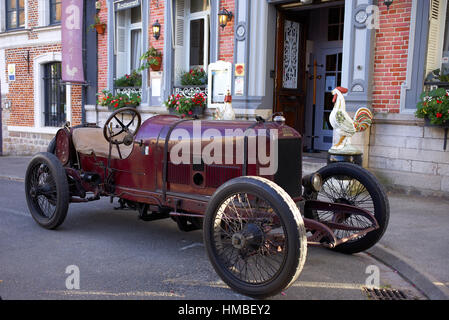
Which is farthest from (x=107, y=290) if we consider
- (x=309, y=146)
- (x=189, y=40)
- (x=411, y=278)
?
(x=189, y=40)

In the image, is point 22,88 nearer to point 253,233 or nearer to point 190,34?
point 190,34

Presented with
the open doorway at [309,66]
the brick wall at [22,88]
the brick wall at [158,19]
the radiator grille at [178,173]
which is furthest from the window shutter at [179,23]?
the radiator grille at [178,173]

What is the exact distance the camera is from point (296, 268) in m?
3.24

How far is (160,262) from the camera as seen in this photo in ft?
14.6

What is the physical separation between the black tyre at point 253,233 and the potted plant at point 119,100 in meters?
8.51

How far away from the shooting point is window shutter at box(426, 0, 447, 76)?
24.5 ft

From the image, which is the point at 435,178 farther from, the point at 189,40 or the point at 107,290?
the point at 189,40

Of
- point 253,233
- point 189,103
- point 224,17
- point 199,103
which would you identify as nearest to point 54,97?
point 189,103

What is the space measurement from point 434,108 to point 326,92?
393 centimetres

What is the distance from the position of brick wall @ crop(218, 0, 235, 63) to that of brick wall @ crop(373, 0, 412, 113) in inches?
126

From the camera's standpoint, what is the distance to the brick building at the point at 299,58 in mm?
7578

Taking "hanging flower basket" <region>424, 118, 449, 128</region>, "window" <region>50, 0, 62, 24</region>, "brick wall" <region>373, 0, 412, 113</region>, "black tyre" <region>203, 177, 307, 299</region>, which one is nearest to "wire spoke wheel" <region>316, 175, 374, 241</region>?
"black tyre" <region>203, 177, 307, 299</region>

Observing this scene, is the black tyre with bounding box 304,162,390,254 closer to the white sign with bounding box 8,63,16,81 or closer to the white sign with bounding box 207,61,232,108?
the white sign with bounding box 207,61,232,108

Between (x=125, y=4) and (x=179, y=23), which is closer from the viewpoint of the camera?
(x=179, y=23)
